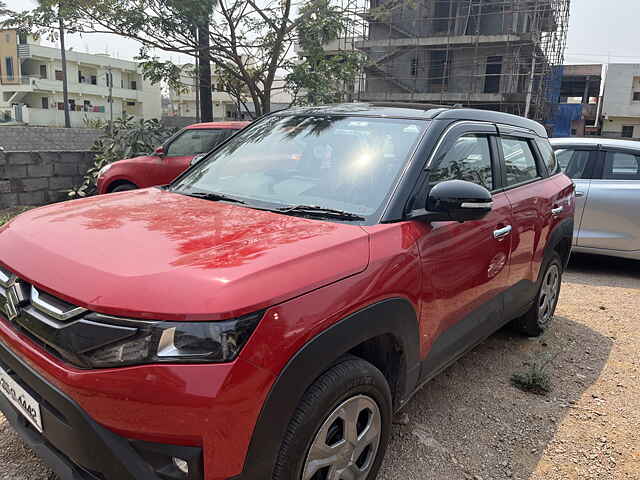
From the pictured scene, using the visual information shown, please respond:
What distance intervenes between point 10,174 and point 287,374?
8352 millimetres

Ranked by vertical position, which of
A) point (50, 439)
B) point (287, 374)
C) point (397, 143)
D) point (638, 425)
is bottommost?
point (638, 425)

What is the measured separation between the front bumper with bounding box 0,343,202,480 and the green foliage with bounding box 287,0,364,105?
9.03 m

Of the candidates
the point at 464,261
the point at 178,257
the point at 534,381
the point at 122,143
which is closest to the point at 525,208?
the point at 464,261

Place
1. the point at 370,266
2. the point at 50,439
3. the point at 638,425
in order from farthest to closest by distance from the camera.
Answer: the point at 638,425, the point at 370,266, the point at 50,439

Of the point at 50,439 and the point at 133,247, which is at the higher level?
the point at 133,247

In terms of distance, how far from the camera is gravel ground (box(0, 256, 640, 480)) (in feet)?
8.43

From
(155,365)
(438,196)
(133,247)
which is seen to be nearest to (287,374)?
(155,365)

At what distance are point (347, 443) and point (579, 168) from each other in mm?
5478

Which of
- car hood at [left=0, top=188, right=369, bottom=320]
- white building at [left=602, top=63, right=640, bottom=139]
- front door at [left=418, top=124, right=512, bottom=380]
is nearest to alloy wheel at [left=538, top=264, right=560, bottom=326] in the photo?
front door at [left=418, top=124, right=512, bottom=380]

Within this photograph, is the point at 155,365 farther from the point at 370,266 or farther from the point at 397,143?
the point at 397,143

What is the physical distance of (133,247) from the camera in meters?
1.93

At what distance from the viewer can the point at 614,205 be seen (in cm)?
599

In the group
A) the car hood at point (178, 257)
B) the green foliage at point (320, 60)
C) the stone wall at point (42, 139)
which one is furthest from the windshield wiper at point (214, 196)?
the stone wall at point (42, 139)

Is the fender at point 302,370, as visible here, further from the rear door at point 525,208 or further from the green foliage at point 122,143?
the green foliage at point 122,143
